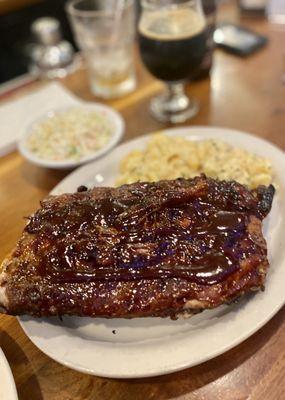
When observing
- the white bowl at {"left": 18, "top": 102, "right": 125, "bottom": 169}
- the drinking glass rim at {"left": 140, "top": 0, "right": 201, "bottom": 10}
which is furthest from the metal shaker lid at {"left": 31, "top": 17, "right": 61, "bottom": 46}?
the drinking glass rim at {"left": 140, "top": 0, "right": 201, "bottom": 10}

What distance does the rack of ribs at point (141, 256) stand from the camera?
110cm

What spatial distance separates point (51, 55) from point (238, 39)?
46.3 inches

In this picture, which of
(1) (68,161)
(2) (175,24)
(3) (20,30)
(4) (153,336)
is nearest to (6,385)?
(4) (153,336)

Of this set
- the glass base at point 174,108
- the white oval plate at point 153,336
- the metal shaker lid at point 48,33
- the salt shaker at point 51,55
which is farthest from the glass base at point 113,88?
the white oval plate at point 153,336

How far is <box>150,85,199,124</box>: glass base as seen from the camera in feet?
7.11

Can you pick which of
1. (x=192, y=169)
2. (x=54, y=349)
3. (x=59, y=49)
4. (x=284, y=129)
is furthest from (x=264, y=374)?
(x=59, y=49)

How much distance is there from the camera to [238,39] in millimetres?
2643

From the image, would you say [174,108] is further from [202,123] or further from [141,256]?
[141,256]

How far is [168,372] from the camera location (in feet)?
3.45

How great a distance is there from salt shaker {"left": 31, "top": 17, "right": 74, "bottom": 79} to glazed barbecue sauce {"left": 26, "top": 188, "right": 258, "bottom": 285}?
168cm

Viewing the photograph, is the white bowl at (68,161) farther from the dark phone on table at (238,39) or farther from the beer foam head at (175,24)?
the dark phone on table at (238,39)

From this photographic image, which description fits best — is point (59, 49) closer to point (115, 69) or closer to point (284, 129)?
point (115, 69)

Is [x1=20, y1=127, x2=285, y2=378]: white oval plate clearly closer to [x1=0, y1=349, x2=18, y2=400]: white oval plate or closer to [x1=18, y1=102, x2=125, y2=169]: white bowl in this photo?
[x1=0, y1=349, x2=18, y2=400]: white oval plate

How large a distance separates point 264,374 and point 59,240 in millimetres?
652
